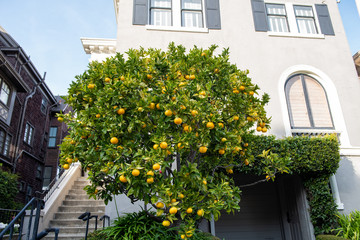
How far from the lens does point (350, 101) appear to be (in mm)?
9273

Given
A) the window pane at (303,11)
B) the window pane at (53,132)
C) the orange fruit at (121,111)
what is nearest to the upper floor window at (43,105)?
the window pane at (53,132)

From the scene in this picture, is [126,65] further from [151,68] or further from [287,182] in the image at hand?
[287,182]

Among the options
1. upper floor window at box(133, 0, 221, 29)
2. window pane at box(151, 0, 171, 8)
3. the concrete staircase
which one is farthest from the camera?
window pane at box(151, 0, 171, 8)

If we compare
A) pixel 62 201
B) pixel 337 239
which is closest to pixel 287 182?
pixel 337 239

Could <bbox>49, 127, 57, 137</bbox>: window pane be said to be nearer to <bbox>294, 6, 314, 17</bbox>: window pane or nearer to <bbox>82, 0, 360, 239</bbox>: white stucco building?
<bbox>82, 0, 360, 239</bbox>: white stucco building

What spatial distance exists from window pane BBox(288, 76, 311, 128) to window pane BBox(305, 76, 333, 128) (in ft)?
0.84

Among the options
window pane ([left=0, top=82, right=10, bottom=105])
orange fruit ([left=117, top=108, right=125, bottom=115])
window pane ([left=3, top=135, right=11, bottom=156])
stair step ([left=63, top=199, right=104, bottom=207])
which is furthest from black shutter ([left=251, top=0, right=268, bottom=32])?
window pane ([left=3, top=135, right=11, bottom=156])

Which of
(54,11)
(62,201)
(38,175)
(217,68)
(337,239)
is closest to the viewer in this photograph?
(217,68)

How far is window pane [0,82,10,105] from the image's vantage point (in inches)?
549

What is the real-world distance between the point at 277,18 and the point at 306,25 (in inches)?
45.5

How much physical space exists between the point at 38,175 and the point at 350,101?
61.7ft

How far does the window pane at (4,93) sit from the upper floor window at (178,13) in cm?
878

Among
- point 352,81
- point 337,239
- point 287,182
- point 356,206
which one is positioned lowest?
point 337,239

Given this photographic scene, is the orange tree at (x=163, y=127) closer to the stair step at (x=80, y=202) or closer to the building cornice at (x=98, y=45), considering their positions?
the stair step at (x=80, y=202)
